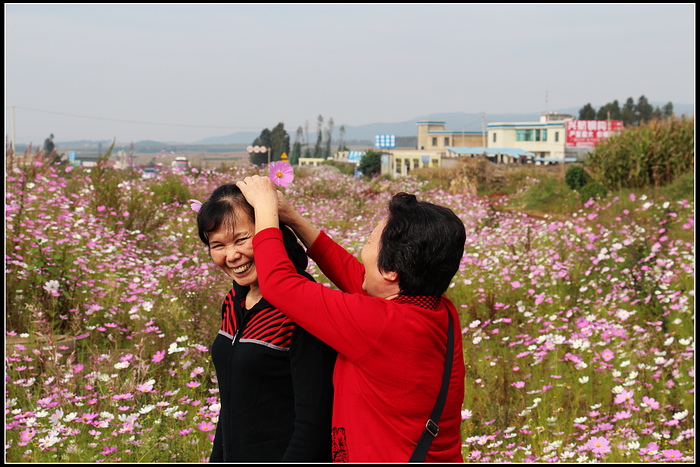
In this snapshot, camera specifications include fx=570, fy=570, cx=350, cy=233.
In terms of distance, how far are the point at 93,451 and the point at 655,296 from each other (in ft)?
15.4

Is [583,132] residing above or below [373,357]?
above

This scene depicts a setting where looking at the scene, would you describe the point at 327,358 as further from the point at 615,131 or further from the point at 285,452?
the point at 615,131

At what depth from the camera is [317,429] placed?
5.09 ft

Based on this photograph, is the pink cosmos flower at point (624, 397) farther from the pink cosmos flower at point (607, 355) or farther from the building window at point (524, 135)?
the building window at point (524, 135)

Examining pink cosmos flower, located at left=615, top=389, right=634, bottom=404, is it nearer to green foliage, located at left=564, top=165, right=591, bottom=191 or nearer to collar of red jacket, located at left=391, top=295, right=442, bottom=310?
collar of red jacket, located at left=391, top=295, right=442, bottom=310

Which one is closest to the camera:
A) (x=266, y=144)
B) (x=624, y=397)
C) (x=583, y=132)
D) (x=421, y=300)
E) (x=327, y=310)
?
(x=327, y=310)

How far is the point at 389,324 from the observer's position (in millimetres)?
1470

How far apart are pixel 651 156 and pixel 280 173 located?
13.8 metres

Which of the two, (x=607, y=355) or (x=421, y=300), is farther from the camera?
(x=607, y=355)

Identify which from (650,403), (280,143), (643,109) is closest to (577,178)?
(280,143)

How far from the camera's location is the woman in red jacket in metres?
1.47

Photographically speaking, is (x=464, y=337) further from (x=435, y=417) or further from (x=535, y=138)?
(x=535, y=138)

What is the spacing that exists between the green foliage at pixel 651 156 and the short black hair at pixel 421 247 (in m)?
13.3

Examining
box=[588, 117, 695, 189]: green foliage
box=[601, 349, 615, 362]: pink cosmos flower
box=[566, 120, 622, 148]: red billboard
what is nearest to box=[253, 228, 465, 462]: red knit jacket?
box=[601, 349, 615, 362]: pink cosmos flower
